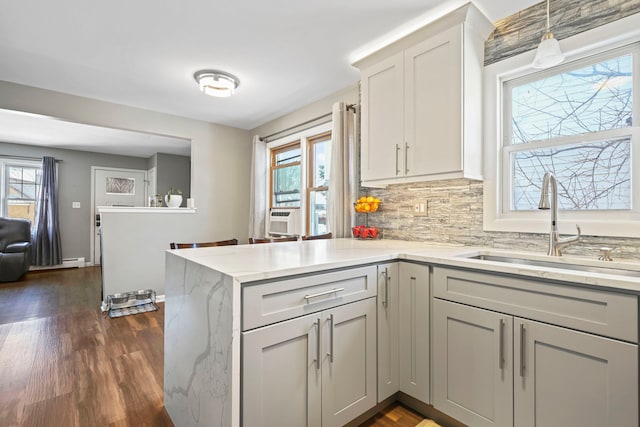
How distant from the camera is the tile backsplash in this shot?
163cm

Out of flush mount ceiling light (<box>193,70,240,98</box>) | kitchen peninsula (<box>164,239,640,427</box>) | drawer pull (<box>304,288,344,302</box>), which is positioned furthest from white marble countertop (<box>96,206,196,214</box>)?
drawer pull (<box>304,288,344,302</box>)

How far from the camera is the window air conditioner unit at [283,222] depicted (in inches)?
152

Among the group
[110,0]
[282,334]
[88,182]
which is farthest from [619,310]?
[88,182]

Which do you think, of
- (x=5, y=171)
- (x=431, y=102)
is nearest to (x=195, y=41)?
(x=431, y=102)

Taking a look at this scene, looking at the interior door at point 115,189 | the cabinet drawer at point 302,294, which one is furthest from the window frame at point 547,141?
the interior door at point 115,189

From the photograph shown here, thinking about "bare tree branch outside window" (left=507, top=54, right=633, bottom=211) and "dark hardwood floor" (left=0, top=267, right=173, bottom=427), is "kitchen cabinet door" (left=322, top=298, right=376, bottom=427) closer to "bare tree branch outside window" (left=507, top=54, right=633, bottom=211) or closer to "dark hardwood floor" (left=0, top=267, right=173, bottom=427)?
"dark hardwood floor" (left=0, top=267, right=173, bottom=427)

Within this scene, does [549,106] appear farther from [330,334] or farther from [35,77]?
[35,77]

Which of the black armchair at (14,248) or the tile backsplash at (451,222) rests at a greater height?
the tile backsplash at (451,222)

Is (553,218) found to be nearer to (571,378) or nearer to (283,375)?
(571,378)

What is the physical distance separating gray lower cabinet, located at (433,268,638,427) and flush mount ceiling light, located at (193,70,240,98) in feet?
8.01

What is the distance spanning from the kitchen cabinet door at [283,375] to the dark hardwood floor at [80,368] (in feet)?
1.78

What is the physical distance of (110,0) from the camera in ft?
6.07

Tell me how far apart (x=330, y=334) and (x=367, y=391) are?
1.43ft

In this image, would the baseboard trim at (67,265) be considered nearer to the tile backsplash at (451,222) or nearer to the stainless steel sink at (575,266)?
the tile backsplash at (451,222)
